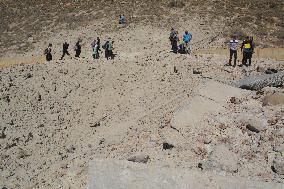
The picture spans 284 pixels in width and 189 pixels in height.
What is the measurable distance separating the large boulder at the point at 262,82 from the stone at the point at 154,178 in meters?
6.24

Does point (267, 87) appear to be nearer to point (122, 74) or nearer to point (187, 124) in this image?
point (187, 124)

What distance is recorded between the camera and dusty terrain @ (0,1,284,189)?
11242 mm

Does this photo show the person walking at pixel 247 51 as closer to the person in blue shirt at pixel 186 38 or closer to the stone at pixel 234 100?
the person in blue shirt at pixel 186 38

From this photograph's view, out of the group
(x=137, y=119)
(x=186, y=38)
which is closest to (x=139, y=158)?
(x=137, y=119)

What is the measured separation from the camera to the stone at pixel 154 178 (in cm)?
959

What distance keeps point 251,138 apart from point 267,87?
3687mm

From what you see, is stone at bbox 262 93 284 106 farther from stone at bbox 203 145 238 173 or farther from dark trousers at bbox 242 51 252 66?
dark trousers at bbox 242 51 252 66

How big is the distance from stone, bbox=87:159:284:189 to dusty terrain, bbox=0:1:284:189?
1.22 feet

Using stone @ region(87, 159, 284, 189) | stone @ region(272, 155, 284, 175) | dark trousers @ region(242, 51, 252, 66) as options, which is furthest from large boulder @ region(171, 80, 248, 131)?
dark trousers @ region(242, 51, 252, 66)

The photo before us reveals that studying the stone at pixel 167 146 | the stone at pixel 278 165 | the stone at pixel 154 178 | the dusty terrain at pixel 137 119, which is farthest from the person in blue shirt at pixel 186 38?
the stone at pixel 154 178

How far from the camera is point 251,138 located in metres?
11.7

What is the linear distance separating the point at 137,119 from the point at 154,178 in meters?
4.48

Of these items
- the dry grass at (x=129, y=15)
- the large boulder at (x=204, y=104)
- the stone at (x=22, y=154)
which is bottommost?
the stone at (x=22, y=154)

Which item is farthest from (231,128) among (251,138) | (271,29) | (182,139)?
(271,29)
